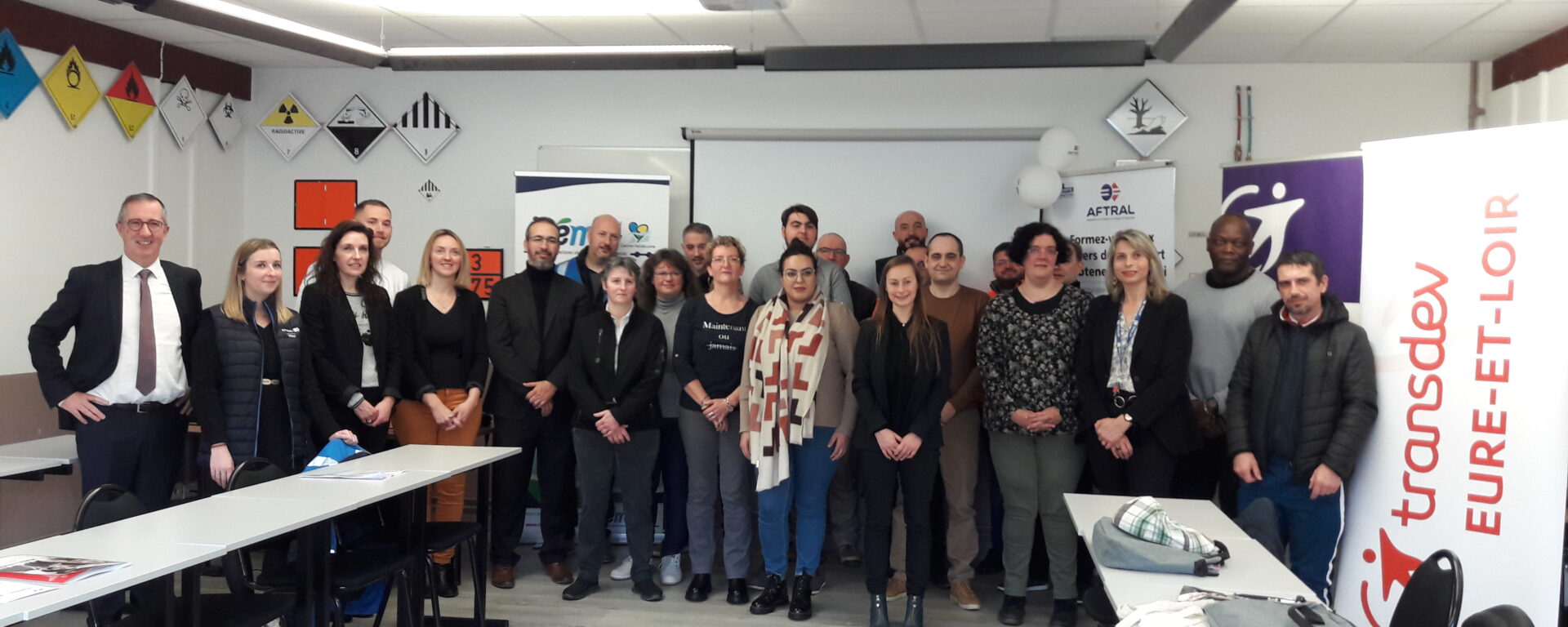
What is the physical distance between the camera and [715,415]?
4.33 metres

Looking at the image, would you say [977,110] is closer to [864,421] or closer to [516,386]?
[864,421]

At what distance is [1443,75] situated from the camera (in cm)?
570

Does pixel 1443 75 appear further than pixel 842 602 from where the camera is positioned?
Yes

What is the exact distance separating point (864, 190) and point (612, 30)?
1674mm

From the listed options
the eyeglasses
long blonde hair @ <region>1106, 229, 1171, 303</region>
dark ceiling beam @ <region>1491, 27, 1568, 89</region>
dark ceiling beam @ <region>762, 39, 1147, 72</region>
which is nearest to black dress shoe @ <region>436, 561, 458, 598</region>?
the eyeglasses

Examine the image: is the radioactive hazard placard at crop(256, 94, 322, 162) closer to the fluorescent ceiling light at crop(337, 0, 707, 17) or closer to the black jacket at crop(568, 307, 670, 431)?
the fluorescent ceiling light at crop(337, 0, 707, 17)

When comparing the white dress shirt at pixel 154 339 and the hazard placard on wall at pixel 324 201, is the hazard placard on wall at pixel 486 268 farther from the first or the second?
the white dress shirt at pixel 154 339

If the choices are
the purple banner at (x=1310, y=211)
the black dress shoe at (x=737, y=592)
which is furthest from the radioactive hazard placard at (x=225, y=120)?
the purple banner at (x=1310, y=211)

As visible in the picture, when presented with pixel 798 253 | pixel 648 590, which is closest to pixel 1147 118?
pixel 798 253

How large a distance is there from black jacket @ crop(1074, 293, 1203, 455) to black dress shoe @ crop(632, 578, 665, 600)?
6.30 ft

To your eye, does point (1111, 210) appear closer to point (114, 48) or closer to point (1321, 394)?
point (1321, 394)

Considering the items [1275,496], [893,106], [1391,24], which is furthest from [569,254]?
[1391,24]

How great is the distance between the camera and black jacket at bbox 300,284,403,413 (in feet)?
13.4

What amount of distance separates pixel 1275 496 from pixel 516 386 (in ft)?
9.98
